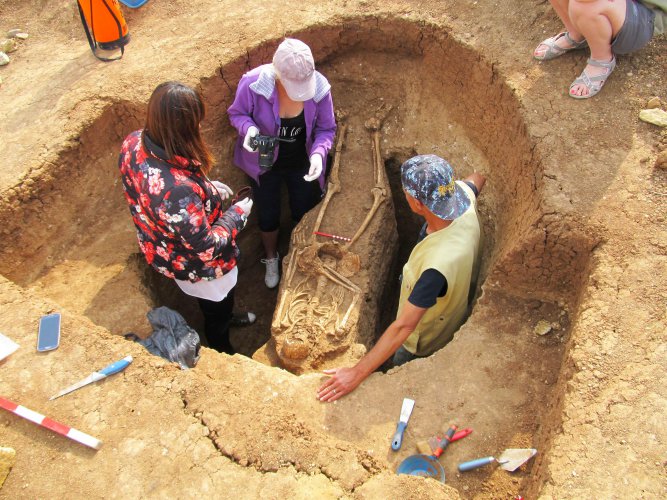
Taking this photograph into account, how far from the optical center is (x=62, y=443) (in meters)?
2.98

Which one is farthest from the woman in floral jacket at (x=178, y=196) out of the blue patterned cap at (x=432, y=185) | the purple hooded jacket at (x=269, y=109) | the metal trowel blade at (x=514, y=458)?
the metal trowel blade at (x=514, y=458)

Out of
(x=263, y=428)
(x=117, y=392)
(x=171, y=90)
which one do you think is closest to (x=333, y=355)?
(x=263, y=428)

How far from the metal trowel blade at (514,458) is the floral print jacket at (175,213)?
85.2 inches

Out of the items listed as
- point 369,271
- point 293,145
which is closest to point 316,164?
point 293,145

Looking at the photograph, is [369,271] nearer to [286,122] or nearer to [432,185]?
[286,122]

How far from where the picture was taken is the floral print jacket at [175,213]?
3.10m

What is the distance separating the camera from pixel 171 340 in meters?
3.85

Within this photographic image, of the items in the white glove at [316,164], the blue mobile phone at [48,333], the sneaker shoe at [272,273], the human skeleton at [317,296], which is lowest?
the sneaker shoe at [272,273]

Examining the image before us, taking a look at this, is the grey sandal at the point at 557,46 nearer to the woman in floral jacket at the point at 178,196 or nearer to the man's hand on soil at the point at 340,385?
the woman in floral jacket at the point at 178,196

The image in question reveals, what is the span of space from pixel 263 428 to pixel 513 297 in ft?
6.52

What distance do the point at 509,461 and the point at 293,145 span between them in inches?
119

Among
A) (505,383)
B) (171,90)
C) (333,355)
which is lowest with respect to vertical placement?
(333,355)

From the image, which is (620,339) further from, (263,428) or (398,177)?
(398,177)

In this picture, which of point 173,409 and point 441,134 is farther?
point 441,134
